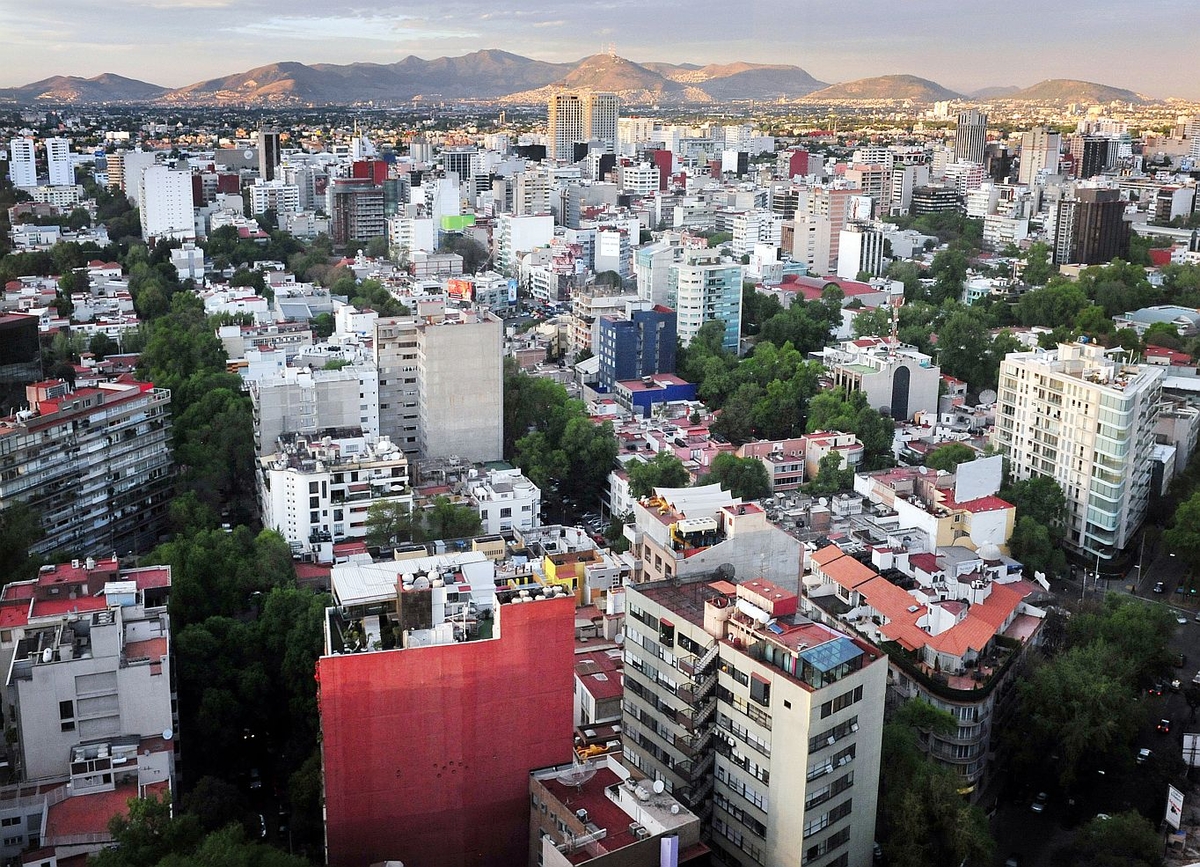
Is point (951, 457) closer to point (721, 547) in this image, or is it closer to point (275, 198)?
point (721, 547)

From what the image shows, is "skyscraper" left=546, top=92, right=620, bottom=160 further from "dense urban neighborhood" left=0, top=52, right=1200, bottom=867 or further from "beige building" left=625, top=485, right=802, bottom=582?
"beige building" left=625, top=485, right=802, bottom=582

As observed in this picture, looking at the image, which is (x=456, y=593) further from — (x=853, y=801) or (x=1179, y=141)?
(x=1179, y=141)

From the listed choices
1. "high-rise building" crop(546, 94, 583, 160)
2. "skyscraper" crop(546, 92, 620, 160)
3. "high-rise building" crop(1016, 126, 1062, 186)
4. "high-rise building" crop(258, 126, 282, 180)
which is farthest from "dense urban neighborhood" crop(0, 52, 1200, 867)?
"skyscraper" crop(546, 92, 620, 160)

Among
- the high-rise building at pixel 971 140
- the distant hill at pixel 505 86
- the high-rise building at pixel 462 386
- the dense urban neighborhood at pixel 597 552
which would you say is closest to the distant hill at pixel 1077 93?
the distant hill at pixel 505 86

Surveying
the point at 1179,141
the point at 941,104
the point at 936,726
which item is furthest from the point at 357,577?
the point at 941,104

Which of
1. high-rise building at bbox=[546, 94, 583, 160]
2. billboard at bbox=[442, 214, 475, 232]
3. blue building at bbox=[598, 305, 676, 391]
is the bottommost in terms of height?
blue building at bbox=[598, 305, 676, 391]

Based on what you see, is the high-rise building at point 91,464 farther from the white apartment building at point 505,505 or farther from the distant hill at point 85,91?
the distant hill at point 85,91
